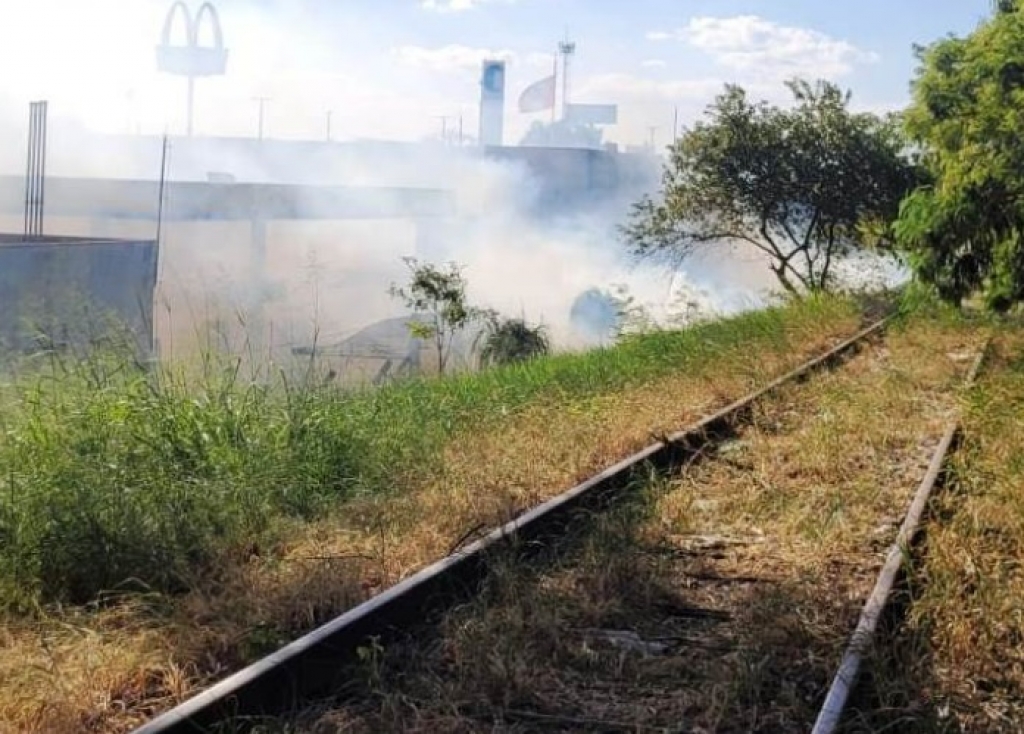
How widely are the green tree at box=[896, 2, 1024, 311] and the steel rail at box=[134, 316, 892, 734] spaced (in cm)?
676

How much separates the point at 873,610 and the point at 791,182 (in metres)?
20.2

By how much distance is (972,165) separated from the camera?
11500 millimetres

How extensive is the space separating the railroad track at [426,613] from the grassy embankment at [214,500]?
0.29 meters

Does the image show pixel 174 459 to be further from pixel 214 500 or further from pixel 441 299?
pixel 441 299

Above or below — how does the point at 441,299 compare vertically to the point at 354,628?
above

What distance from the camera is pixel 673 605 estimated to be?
4.46m

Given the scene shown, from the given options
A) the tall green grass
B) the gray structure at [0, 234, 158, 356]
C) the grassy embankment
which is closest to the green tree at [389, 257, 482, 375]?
the gray structure at [0, 234, 158, 356]

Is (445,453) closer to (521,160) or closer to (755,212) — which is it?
(755,212)

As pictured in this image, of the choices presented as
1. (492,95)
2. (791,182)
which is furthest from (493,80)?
(791,182)

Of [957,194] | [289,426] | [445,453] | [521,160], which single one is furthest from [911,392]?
[521,160]

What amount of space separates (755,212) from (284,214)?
→ 27.8 meters

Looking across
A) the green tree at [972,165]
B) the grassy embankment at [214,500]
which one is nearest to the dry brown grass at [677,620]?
the grassy embankment at [214,500]

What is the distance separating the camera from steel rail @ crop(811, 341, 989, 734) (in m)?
3.26

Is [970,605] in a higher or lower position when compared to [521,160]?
lower
